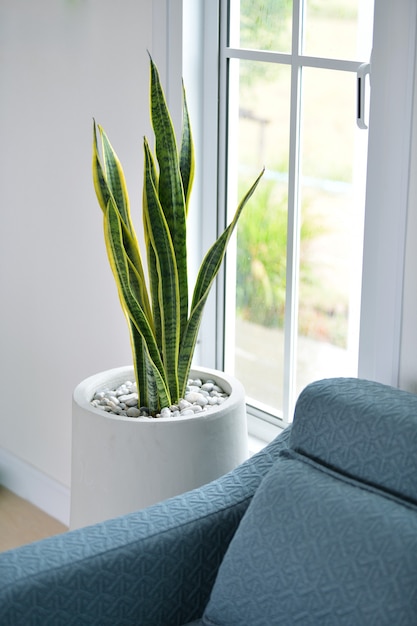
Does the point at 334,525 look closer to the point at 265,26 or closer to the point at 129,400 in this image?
the point at 129,400

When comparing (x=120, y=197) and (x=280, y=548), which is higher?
(x=120, y=197)

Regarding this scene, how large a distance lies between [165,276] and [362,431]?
2.01 ft

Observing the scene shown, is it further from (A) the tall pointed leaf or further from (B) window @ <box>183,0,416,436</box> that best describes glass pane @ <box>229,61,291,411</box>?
(A) the tall pointed leaf

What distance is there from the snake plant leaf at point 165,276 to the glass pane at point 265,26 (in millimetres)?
483

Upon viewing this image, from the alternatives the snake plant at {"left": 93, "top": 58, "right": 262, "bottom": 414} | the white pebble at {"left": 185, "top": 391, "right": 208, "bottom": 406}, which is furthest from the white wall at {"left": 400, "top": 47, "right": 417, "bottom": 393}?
the white pebble at {"left": 185, "top": 391, "right": 208, "bottom": 406}

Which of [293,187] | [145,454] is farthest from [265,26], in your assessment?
[145,454]

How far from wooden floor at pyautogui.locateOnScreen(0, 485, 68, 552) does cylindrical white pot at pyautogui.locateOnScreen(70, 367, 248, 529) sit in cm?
80

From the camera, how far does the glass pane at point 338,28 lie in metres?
1.88

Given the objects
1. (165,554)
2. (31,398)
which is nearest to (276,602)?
(165,554)

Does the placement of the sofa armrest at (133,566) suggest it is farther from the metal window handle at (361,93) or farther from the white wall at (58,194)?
the white wall at (58,194)

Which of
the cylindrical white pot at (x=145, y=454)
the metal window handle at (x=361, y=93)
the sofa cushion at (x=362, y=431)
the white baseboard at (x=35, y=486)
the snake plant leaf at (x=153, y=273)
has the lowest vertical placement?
the white baseboard at (x=35, y=486)

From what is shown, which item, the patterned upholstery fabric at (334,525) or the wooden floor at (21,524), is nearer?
the patterned upholstery fabric at (334,525)

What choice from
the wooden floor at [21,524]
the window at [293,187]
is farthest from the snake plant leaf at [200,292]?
the wooden floor at [21,524]

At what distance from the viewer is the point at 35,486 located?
2.87 metres
